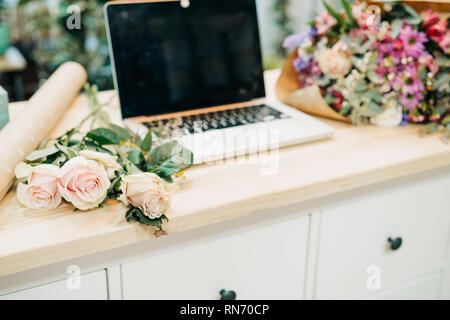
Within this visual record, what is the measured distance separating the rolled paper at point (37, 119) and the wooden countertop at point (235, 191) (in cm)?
4

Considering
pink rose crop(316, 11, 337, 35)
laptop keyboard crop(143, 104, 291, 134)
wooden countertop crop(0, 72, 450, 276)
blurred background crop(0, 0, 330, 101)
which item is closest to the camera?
wooden countertop crop(0, 72, 450, 276)

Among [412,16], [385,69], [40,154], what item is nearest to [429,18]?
[412,16]

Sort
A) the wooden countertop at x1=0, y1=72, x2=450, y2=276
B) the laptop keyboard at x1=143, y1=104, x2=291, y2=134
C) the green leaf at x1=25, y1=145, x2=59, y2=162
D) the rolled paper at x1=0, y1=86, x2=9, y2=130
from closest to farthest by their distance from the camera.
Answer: the wooden countertop at x1=0, y1=72, x2=450, y2=276 → the green leaf at x1=25, y1=145, x2=59, y2=162 → the rolled paper at x1=0, y1=86, x2=9, y2=130 → the laptop keyboard at x1=143, y1=104, x2=291, y2=134

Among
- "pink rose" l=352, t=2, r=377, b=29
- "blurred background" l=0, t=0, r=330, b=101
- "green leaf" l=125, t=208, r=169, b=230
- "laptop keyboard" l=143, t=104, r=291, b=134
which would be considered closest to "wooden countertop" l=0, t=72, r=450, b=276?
"green leaf" l=125, t=208, r=169, b=230

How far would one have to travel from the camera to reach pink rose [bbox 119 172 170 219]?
22.5 inches

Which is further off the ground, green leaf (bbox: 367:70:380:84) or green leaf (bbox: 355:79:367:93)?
green leaf (bbox: 367:70:380:84)

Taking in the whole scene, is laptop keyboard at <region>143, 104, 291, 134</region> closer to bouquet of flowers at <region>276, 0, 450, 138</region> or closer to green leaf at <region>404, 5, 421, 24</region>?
bouquet of flowers at <region>276, 0, 450, 138</region>

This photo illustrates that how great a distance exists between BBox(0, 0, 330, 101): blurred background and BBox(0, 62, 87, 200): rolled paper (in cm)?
141

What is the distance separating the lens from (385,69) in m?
0.91

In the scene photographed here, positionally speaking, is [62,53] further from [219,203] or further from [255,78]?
[219,203]

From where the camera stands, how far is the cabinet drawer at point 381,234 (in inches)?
32.8

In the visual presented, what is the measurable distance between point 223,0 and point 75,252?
0.64 m

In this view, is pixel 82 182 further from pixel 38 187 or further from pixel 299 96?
pixel 299 96
